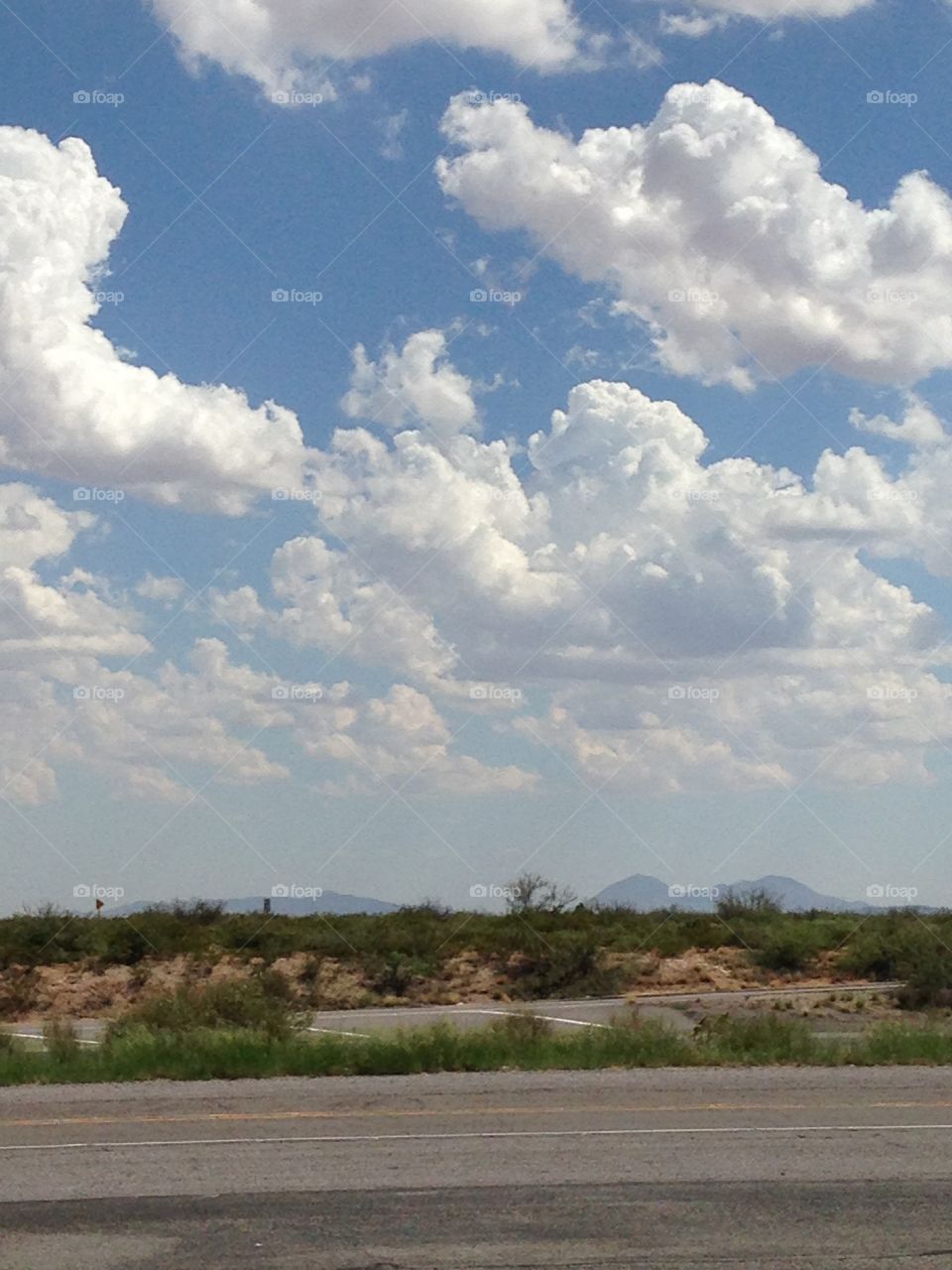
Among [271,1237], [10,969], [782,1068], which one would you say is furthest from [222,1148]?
[10,969]

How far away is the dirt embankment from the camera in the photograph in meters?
35.2

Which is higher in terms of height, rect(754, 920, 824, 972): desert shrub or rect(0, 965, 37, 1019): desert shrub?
rect(754, 920, 824, 972): desert shrub

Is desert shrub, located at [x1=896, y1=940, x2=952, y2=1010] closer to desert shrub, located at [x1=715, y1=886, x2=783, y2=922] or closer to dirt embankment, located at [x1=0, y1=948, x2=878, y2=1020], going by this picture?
dirt embankment, located at [x1=0, y1=948, x2=878, y2=1020]

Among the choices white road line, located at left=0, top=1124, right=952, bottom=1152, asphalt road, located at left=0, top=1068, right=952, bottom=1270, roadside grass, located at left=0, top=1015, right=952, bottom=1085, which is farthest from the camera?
roadside grass, located at left=0, top=1015, right=952, bottom=1085

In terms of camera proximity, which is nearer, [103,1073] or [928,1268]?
[928,1268]

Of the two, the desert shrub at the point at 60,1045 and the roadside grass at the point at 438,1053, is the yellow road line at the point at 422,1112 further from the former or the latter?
the desert shrub at the point at 60,1045

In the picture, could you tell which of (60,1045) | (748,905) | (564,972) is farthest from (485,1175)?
(748,905)

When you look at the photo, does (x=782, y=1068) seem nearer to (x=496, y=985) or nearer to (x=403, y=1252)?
(x=403, y=1252)

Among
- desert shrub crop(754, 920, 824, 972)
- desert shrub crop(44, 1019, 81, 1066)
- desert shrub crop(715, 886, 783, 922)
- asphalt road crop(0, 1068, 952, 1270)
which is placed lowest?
asphalt road crop(0, 1068, 952, 1270)

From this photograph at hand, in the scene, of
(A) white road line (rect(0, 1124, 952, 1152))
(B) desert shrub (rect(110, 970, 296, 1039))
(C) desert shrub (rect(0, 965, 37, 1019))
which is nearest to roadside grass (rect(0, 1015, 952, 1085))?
(B) desert shrub (rect(110, 970, 296, 1039))

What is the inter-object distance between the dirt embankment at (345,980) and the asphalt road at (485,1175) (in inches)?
718

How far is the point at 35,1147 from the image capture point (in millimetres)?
13242

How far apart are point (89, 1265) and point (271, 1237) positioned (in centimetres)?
113

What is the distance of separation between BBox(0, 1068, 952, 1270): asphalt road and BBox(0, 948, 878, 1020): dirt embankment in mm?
18232
